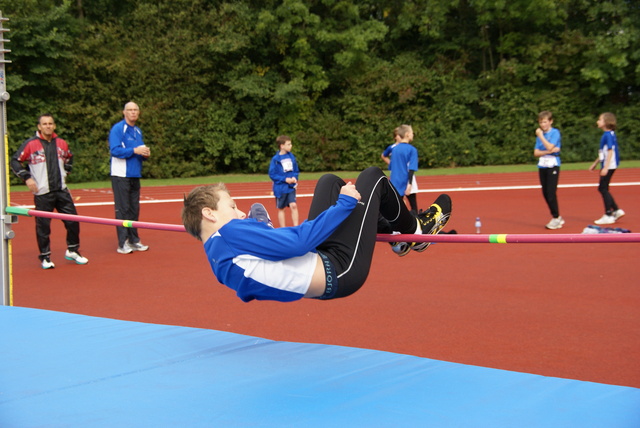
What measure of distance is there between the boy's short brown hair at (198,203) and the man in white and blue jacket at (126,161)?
16.0 feet

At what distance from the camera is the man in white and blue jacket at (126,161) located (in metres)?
7.75

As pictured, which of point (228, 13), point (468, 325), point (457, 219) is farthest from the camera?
point (228, 13)

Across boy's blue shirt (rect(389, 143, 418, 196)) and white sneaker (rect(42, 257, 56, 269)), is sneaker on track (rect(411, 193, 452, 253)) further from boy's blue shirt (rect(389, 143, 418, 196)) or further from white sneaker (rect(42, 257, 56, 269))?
white sneaker (rect(42, 257, 56, 269))

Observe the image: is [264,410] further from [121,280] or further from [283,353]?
[121,280]

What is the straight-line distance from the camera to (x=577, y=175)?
17.1m

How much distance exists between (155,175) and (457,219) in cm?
1296

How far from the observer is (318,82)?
2278cm

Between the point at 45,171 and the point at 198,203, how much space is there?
4695 mm

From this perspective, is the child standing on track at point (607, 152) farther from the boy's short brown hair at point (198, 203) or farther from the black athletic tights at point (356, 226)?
the boy's short brown hair at point (198, 203)

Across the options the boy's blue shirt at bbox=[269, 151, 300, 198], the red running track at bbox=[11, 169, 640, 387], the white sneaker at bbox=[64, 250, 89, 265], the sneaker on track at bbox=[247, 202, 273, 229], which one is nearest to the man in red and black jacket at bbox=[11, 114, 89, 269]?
the white sneaker at bbox=[64, 250, 89, 265]

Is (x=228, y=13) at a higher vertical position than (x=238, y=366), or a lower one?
higher

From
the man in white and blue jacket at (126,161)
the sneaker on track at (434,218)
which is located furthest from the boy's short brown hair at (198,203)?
the man in white and blue jacket at (126,161)

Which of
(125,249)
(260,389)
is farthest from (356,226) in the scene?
(125,249)

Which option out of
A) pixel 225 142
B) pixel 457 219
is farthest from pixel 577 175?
pixel 225 142
